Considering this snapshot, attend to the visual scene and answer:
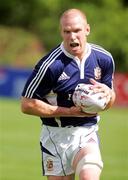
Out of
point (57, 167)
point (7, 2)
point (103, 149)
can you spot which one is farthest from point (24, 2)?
point (57, 167)

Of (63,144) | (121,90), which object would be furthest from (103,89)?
(121,90)

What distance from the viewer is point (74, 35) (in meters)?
8.30

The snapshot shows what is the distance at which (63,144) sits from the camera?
872 cm

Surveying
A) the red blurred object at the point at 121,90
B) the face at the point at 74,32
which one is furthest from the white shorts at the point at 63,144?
the red blurred object at the point at 121,90

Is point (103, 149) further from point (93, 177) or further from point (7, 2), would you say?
point (7, 2)

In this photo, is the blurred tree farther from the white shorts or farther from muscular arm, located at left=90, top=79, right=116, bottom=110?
muscular arm, located at left=90, top=79, right=116, bottom=110

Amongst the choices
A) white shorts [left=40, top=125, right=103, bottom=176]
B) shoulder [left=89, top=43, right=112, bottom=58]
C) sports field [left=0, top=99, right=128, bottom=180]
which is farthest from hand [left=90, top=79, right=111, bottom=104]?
sports field [left=0, top=99, right=128, bottom=180]

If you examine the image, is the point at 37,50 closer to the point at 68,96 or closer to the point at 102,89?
the point at 68,96

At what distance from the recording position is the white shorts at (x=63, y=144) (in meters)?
8.68

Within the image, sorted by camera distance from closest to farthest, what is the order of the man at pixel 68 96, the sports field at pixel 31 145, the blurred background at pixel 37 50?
the man at pixel 68 96 < the sports field at pixel 31 145 < the blurred background at pixel 37 50

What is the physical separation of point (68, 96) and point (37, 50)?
3509cm

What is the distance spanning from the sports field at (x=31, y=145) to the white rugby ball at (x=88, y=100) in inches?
241

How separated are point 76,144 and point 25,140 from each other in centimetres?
1221

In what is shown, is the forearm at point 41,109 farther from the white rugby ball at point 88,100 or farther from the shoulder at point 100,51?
the shoulder at point 100,51
